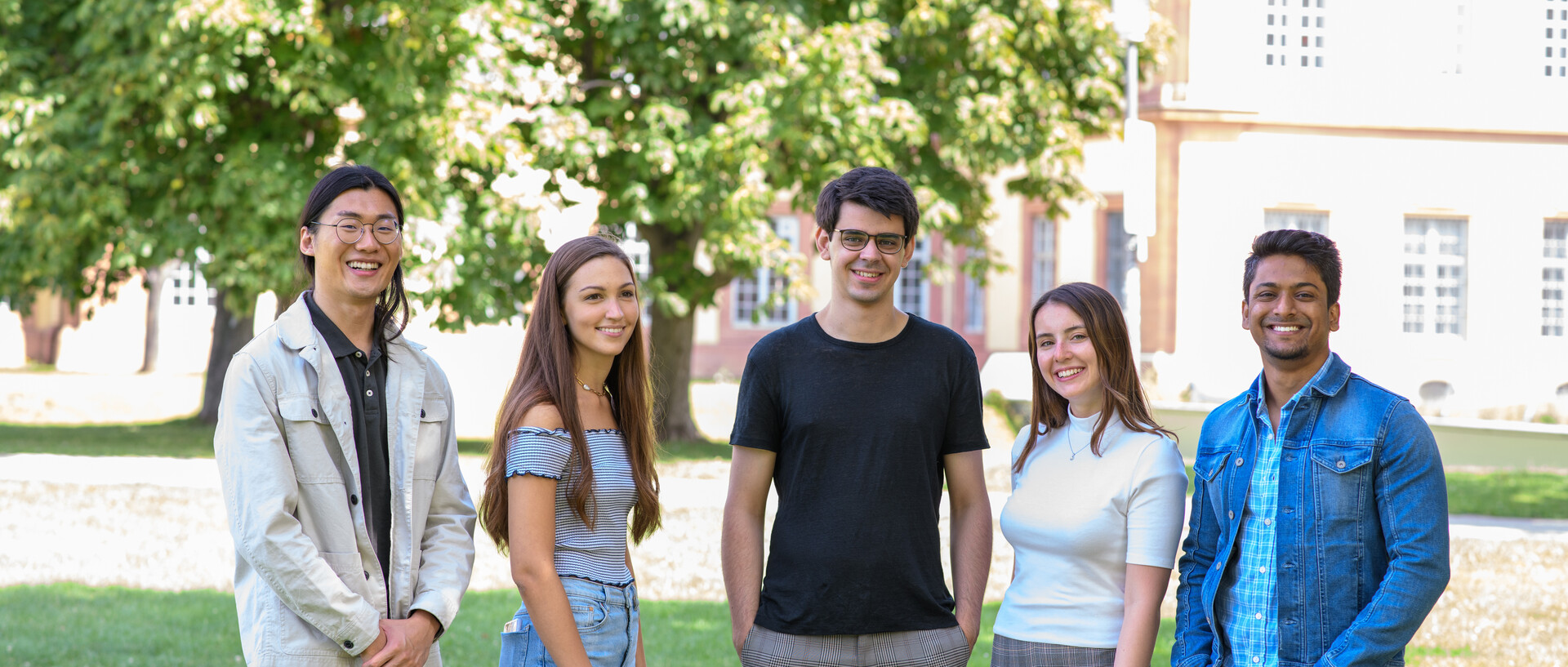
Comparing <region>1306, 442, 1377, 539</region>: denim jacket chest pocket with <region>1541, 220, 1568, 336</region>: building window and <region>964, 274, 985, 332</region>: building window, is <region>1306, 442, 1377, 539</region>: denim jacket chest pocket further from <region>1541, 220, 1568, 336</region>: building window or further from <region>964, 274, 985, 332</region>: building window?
<region>964, 274, 985, 332</region>: building window

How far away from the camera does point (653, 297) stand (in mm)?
16906

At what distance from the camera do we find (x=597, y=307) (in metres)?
3.33

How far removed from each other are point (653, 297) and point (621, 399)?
1352 centimetres

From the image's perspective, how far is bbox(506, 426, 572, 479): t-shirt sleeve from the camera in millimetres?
3135

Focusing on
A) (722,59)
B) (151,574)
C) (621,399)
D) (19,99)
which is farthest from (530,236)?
(621,399)

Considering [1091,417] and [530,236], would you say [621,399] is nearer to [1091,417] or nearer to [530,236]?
[1091,417]

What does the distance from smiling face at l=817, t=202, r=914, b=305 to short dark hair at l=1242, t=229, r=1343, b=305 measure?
839 mm

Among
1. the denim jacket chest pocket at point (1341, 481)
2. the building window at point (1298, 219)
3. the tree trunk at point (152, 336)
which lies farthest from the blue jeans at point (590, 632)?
the tree trunk at point (152, 336)

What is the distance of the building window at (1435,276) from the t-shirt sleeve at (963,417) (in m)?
23.0

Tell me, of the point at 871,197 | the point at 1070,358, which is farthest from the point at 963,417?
the point at 871,197

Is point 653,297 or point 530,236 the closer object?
point 530,236

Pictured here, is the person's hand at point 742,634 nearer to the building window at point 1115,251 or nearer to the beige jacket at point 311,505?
the beige jacket at point 311,505

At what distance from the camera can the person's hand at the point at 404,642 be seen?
3.11 m

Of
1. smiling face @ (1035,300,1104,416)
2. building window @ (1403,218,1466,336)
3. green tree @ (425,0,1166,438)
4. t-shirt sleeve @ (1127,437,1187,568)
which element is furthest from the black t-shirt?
building window @ (1403,218,1466,336)
